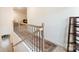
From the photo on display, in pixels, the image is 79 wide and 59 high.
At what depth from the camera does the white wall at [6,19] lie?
142 centimetres

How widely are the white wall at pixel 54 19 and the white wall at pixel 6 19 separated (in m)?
0.20

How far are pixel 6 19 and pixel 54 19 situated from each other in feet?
1.65

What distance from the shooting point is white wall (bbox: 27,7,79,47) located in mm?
1420

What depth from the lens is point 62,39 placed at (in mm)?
1440

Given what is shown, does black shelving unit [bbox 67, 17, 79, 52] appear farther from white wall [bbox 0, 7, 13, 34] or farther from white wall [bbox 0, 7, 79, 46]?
white wall [bbox 0, 7, 13, 34]

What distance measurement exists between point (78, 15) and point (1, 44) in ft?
2.86

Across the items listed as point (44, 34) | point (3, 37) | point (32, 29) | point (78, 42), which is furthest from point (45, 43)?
point (3, 37)

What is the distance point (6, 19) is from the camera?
4.66 feet

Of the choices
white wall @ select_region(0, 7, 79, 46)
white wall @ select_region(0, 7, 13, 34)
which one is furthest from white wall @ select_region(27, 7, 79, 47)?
white wall @ select_region(0, 7, 13, 34)

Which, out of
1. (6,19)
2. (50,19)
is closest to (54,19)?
(50,19)
